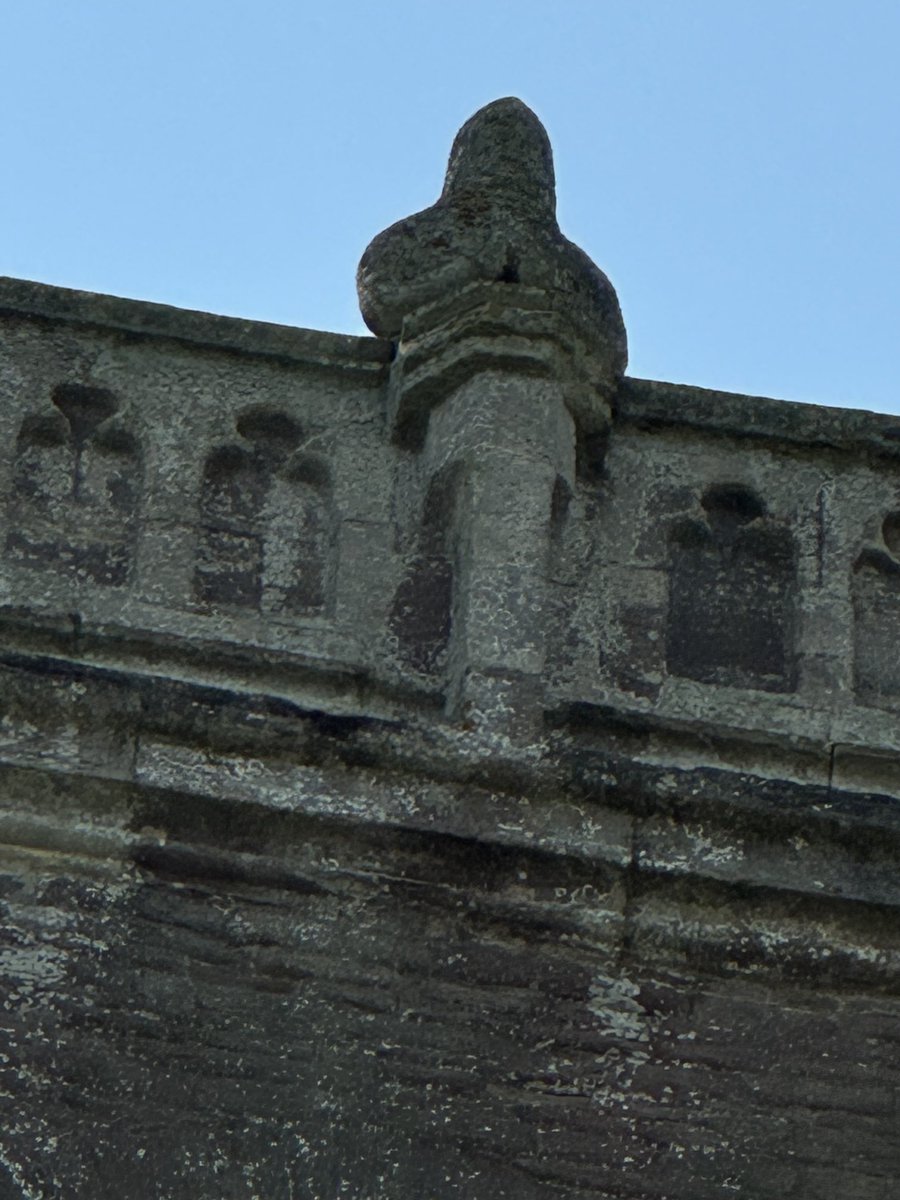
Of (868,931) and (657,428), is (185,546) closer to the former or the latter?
(657,428)

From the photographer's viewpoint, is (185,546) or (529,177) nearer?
(185,546)

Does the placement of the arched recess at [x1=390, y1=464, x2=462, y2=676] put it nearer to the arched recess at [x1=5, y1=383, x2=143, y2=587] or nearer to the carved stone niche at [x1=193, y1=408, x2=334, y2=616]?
the carved stone niche at [x1=193, y1=408, x2=334, y2=616]

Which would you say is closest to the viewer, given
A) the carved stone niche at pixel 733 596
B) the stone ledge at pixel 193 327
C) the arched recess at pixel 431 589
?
the arched recess at pixel 431 589

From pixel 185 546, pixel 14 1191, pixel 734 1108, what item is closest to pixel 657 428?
pixel 185 546

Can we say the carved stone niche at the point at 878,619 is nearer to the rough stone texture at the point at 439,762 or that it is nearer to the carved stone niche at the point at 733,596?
the rough stone texture at the point at 439,762

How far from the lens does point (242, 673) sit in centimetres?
617

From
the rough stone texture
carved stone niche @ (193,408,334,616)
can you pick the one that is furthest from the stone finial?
carved stone niche @ (193,408,334,616)

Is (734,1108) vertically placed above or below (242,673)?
below

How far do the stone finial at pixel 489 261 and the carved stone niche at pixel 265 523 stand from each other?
0.32m

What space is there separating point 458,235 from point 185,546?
32.6 inches

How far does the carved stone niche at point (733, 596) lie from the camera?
21.0ft

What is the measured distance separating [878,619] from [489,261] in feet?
3.22

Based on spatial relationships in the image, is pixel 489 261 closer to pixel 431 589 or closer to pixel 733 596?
pixel 431 589

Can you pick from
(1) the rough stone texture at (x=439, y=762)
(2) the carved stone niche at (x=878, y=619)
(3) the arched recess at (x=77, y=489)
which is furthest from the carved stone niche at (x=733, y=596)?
(3) the arched recess at (x=77, y=489)
